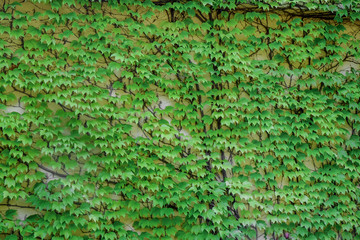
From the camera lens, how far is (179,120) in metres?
3.93

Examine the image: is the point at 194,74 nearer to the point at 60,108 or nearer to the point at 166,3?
the point at 166,3

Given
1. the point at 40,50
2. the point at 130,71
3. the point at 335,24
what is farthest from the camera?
the point at 335,24

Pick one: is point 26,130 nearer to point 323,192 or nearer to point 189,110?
point 189,110

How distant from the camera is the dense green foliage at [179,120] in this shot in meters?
3.49

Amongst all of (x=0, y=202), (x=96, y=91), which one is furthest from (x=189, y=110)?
(x=0, y=202)

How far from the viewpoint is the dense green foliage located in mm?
3492

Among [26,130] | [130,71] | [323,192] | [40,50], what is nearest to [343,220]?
→ [323,192]

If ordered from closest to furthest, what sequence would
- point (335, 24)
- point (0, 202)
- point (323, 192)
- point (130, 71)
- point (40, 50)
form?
point (0, 202) < point (40, 50) < point (130, 71) < point (323, 192) < point (335, 24)

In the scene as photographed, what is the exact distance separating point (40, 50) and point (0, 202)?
166 centimetres

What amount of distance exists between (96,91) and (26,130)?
0.83m

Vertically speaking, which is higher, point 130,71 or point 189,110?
point 130,71

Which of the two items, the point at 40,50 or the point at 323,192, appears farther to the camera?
the point at 323,192

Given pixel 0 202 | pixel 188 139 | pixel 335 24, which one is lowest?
pixel 0 202

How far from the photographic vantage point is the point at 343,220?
4.08 meters
